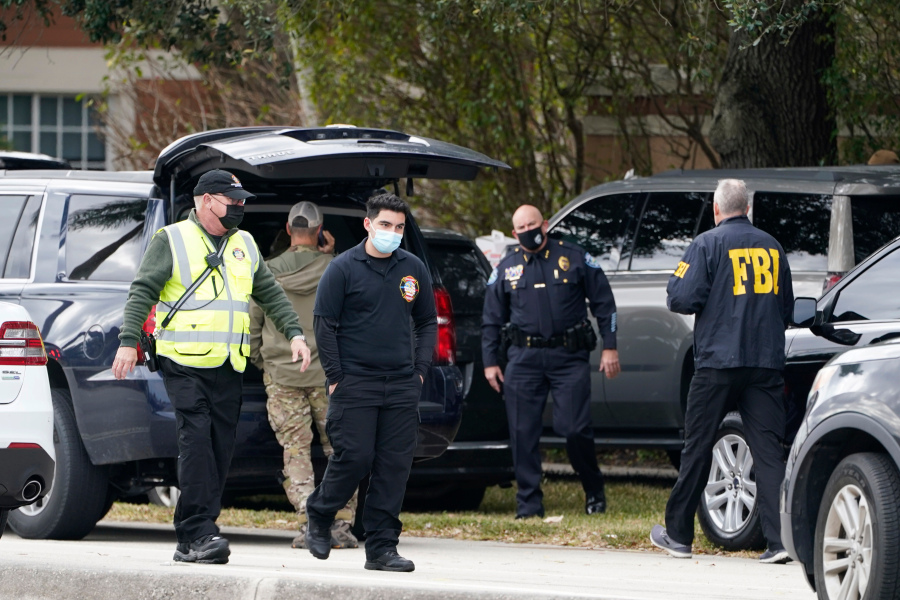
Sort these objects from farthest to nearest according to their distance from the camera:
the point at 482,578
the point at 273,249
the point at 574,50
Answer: the point at 574,50 → the point at 273,249 → the point at 482,578

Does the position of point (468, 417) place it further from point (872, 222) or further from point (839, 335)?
point (839, 335)

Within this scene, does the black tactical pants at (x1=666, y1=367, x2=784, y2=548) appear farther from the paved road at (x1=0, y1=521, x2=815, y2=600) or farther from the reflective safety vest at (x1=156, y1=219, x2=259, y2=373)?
the reflective safety vest at (x1=156, y1=219, x2=259, y2=373)

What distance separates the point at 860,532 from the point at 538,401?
395cm

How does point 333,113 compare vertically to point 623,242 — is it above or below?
above

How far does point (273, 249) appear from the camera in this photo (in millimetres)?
7918

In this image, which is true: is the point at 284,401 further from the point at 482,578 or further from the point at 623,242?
the point at 623,242

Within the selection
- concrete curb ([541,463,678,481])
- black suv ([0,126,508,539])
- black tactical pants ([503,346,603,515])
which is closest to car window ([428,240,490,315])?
black tactical pants ([503,346,603,515])

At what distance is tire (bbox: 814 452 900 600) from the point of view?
4609mm

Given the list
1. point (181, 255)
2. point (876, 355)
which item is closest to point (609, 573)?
point (876, 355)

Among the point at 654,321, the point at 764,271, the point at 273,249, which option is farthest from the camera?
the point at 654,321

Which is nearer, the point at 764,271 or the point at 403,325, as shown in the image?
the point at 403,325

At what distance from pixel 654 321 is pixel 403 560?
3.45 meters

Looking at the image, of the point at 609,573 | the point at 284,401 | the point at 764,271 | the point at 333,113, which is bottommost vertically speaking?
the point at 609,573

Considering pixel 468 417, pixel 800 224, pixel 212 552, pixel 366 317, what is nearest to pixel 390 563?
pixel 212 552
